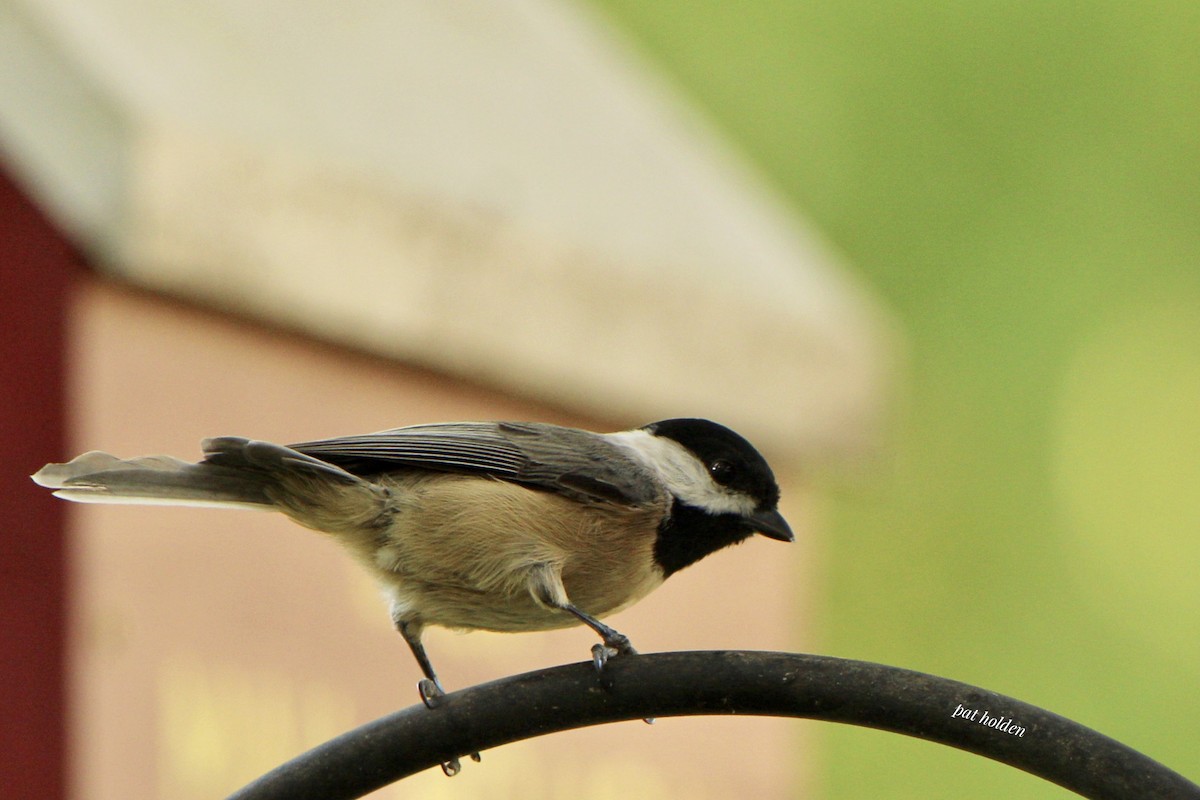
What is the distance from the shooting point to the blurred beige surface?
258 cm

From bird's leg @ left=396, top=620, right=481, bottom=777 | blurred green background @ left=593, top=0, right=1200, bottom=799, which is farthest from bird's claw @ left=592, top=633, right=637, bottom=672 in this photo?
blurred green background @ left=593, top=0, right=1200, bottom=799

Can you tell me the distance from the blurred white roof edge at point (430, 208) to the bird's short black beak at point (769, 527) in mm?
1073

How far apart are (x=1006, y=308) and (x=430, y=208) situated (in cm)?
454

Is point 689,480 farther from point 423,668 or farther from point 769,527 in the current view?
point 423,668

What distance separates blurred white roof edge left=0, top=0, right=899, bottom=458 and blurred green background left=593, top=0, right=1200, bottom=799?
2439mm

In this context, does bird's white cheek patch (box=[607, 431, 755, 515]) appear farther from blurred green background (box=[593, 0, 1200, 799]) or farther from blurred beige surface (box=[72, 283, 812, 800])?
blurred green background (box=[593, 0, 1200, 799])

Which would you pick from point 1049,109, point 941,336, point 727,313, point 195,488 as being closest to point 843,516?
point 941,336

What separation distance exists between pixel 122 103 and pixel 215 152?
18cm

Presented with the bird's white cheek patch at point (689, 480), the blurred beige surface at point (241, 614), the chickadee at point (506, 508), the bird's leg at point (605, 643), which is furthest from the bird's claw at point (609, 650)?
the blurred beige surface at point (241, 614)

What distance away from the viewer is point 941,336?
275 inches

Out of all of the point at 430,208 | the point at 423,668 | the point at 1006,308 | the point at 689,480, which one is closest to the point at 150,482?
the point at 423,668

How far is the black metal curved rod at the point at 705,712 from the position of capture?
56.1 inches

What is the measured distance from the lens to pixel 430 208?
10.1 ft

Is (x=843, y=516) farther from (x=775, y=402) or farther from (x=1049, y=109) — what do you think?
(x=775, y=402)
